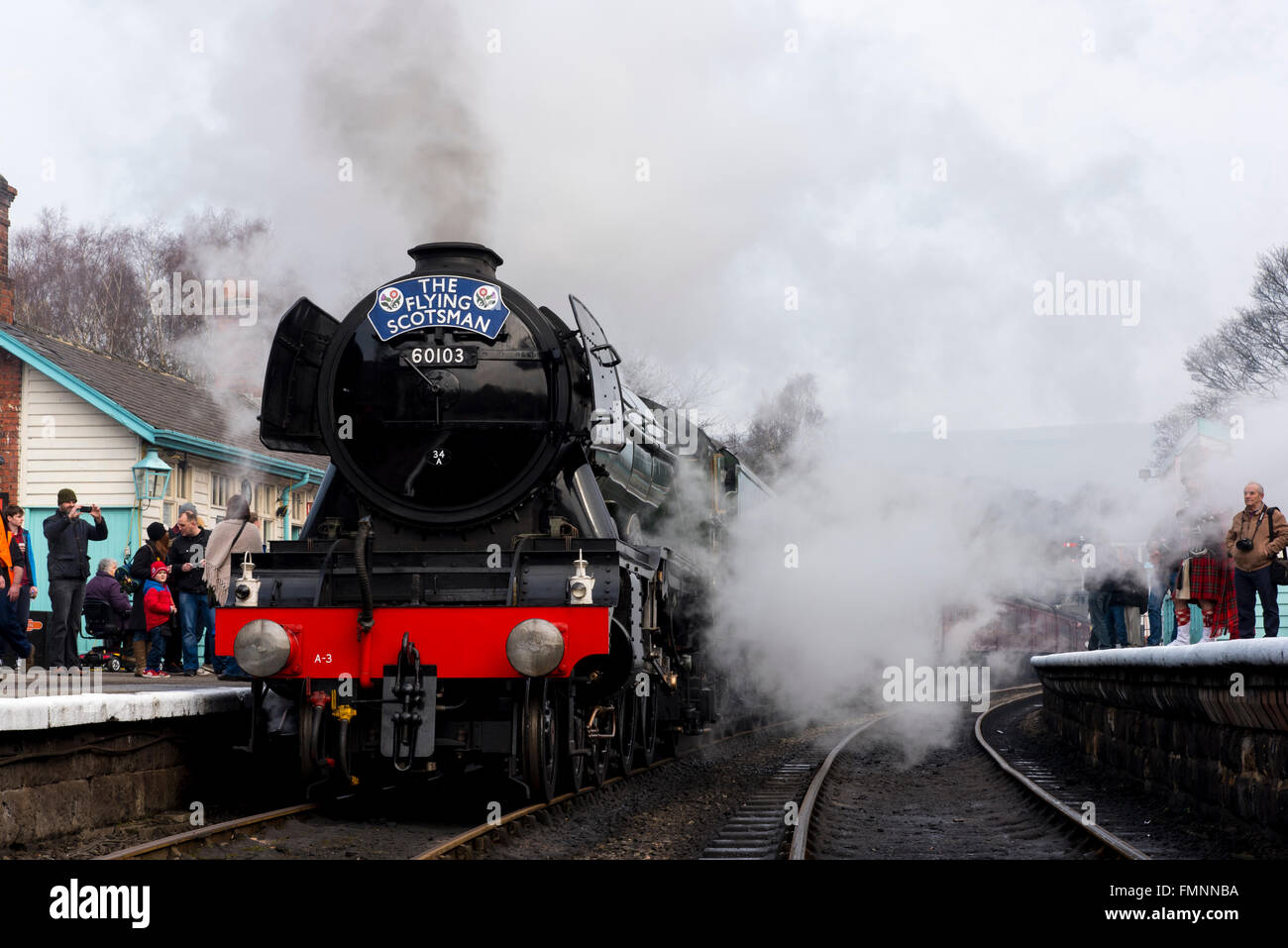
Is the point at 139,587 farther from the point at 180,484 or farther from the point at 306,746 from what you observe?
the point at 180,484

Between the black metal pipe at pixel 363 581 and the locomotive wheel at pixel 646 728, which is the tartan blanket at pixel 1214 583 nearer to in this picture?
the locomotive wheel at pixel 646 728

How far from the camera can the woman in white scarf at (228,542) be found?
975cm

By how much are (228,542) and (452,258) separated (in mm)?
3108

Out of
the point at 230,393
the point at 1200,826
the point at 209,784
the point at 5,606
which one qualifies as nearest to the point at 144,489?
the point at 230,393

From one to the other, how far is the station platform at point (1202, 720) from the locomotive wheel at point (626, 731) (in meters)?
3.27

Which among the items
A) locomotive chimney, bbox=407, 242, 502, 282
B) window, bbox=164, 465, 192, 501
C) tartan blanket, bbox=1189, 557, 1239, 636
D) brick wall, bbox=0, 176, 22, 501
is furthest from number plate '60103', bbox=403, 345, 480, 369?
brick wall, bbox=0, 176, 22, 501

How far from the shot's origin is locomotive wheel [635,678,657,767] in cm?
1003

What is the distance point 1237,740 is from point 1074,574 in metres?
8.01

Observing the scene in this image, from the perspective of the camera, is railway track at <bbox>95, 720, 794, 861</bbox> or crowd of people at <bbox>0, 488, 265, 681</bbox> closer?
railway track at <bbox>95, 720, 794, 861</bbox>

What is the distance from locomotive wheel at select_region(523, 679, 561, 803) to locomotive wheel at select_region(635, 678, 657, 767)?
2349 mm

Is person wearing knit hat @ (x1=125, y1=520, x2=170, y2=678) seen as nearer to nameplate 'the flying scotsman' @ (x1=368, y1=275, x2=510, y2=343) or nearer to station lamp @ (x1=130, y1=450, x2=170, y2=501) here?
nameplate 'the flying scotsman' @ (x1=368, y1=275, x2=510, y2=343)

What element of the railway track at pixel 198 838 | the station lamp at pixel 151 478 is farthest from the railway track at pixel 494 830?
the station lamp at pixel 151 478

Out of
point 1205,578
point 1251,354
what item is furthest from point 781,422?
point 1205,578

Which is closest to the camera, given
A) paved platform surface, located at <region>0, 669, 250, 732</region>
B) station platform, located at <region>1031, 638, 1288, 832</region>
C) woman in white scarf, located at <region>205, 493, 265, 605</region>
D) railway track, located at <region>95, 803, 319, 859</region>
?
railway track, located at <region>95, 803, 319, 859</region>
